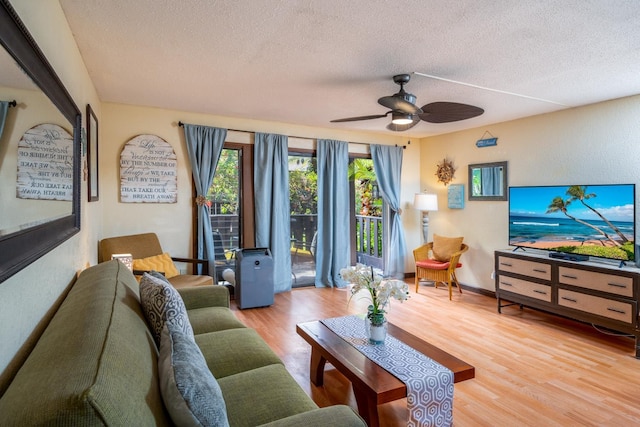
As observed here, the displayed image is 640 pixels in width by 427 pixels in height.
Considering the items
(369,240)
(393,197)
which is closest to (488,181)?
(393,197)

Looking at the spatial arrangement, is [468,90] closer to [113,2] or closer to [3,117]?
[113,2]

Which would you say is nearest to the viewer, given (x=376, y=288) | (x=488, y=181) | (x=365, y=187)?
(x=376, y=288)

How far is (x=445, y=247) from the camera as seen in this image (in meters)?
5.17

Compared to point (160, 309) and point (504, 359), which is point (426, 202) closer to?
point (504, 359)

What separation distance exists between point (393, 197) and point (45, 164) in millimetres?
4847

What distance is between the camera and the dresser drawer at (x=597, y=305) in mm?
3119

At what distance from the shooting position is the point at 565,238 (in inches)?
152

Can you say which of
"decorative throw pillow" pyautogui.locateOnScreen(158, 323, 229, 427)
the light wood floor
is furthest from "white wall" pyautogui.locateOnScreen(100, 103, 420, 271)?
"decorative throw pillow" pyautogui.locateOnScreen(158, 323, 229, 427)

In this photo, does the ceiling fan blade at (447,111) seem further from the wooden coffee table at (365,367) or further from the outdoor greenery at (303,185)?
the outdoor greenery at (303,185)

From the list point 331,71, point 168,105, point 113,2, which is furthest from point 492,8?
point 168,105

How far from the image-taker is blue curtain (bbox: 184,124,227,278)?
430 cm

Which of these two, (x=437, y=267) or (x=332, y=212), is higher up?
(x=332, y=212)

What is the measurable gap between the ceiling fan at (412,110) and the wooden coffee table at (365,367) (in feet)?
5.36

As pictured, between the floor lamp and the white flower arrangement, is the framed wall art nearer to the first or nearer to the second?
the white flower arrangement
